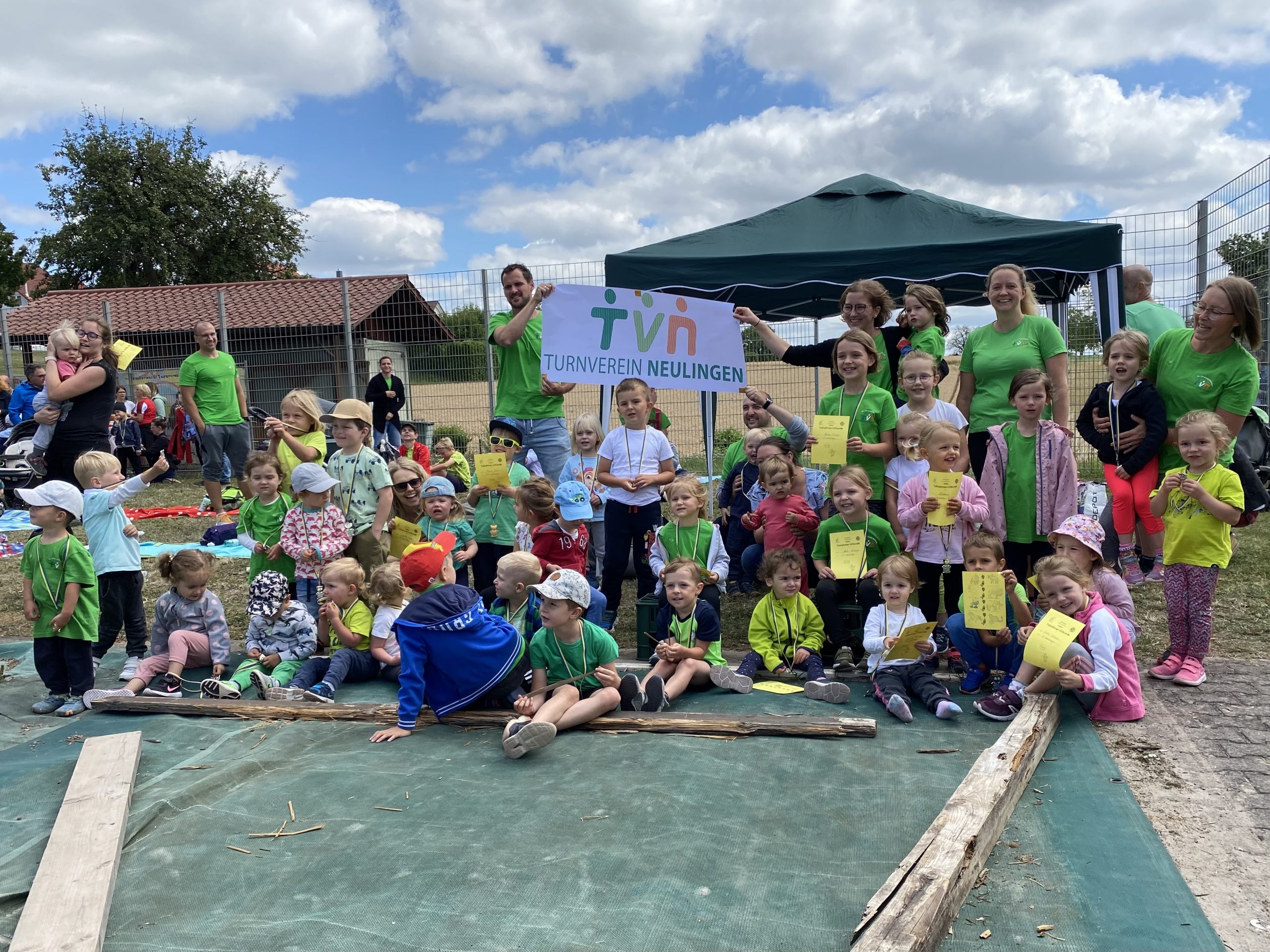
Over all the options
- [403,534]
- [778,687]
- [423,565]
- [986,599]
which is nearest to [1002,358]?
[986,599]

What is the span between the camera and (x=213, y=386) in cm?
874

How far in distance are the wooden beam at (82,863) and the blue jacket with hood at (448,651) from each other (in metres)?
1.08

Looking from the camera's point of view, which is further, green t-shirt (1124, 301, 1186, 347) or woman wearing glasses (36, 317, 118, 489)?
green t-shirt (1124, 301, 1186, 347)

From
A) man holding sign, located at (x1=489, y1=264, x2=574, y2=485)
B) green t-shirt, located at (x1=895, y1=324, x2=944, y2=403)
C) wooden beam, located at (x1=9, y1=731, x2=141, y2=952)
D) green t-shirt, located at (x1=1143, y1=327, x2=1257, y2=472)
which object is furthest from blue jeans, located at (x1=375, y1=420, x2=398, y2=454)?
green t-shirt, located at (x1=1143, y1=327, x2=1257, y2=472)

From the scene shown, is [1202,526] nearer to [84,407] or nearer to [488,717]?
[488,717]

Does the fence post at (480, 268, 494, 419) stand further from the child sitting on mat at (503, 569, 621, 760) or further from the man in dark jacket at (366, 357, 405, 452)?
the child sitting on mat at (503, 569, 621, 760)

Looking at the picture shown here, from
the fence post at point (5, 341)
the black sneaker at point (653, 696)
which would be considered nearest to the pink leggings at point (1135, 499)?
the black sneaker at point (653, 696)

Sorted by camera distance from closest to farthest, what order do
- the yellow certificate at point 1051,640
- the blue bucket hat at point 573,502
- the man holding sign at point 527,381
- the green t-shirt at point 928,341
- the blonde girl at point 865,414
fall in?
the yellow certificate at point 1051,640 < the blonde girl at point 865,414 < the blue bucket hat at point 573,502 < the green t-shirt at point 928,341 < the man holding sign at point 527,381

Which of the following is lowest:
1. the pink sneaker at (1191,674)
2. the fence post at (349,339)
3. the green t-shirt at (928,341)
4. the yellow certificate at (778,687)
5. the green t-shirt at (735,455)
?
the yellow certificate at (778,687)

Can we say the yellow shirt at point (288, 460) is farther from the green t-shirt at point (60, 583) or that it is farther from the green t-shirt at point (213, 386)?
the green t-shirt at point (213, 386)

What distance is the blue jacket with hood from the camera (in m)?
3.91

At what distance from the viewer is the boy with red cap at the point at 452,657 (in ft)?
12.8

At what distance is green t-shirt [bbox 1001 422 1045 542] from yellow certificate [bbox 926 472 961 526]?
1.18 ft

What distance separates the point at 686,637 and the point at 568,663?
0.70 meters
